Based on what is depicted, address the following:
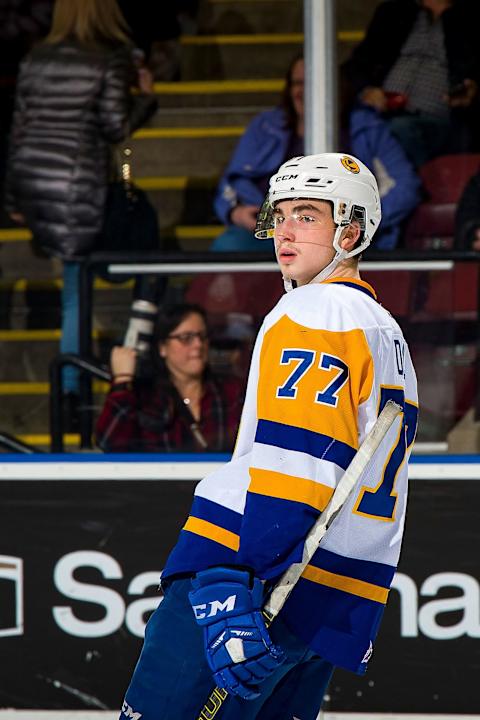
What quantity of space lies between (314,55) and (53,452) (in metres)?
1.28

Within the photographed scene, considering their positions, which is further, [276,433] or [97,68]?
[97,68]

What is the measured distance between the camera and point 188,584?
2160 millimetres

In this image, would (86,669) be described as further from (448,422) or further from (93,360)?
(448,422)

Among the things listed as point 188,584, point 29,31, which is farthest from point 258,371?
point 29,31

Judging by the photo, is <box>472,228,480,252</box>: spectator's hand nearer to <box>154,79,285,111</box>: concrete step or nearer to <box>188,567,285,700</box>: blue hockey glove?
<box>154,79,285,111</box>: concrete step

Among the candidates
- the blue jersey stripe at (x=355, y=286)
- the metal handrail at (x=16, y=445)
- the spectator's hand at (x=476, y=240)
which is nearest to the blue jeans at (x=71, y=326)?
the metal handrail at (x=16, y=445)

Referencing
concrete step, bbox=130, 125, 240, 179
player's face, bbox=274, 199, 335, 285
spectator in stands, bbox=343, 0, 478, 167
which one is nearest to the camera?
player's face, bbox=274, 199, 335, 285

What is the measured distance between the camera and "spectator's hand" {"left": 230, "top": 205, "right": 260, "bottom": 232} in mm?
4055

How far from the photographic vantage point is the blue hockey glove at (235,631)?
1.94 meters

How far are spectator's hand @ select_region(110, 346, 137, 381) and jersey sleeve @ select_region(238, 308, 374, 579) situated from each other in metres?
1.55

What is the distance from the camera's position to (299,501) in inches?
77.4

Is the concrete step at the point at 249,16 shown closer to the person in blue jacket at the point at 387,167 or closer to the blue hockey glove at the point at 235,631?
the person in blue jacket at the point at 387,167

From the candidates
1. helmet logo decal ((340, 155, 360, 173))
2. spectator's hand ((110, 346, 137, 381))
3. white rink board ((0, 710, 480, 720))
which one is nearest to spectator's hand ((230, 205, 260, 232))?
spectator's hand ((110, 346, 137, 381))

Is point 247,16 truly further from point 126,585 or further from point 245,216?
point 126,585
